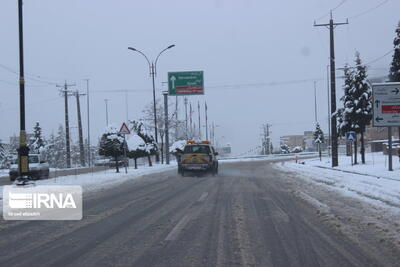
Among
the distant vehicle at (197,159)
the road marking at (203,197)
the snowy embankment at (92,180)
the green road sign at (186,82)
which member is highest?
the green road sign at (186,82)

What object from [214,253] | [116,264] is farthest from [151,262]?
[214,253]

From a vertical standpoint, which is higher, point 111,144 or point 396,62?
point 396,62

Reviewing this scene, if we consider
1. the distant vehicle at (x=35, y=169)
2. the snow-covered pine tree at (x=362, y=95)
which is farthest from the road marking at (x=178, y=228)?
the snow-covered pine tree at (x=362, y=95)

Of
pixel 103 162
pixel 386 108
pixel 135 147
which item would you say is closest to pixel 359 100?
pixel 386 108

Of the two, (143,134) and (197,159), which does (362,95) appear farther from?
(143,134)

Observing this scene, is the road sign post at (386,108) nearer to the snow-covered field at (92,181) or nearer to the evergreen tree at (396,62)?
the evergreen tree at (396,62)

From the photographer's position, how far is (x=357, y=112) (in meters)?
35.9

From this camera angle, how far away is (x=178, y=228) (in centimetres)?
930

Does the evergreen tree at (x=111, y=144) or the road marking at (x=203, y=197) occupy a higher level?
the evergreen tree at (x=111, y=144)

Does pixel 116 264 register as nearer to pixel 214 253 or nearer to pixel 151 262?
pixel 151 262

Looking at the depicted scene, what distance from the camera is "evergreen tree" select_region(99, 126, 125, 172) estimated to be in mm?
30938

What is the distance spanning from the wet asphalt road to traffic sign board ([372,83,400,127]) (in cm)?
1455

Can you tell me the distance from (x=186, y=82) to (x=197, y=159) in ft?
51.4

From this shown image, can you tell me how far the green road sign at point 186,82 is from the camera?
138 feet
